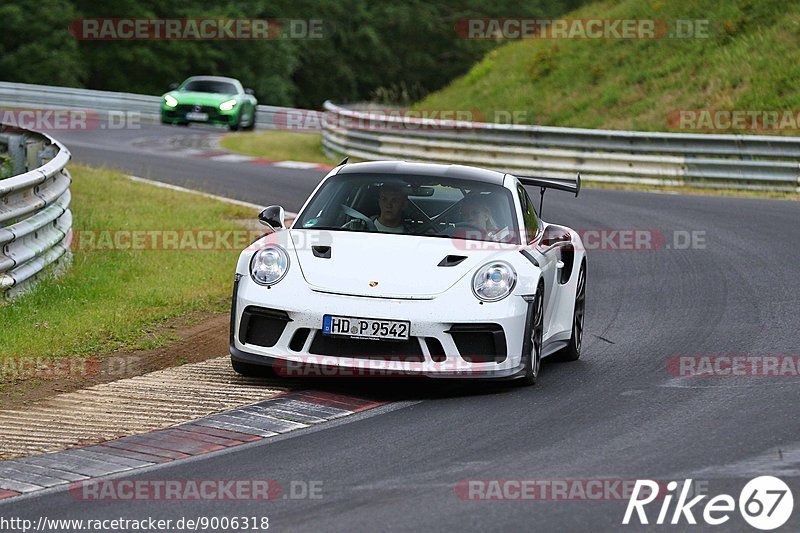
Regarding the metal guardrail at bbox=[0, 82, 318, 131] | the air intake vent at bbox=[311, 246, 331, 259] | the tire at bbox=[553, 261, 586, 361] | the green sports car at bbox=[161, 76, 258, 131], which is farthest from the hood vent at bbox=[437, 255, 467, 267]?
the metal guardrail at bbox=[0, 82, 318, 131]

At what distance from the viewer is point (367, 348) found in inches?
297

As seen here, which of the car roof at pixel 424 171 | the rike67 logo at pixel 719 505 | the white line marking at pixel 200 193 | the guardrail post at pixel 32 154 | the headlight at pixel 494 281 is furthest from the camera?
the white line marking at pixel 200 193

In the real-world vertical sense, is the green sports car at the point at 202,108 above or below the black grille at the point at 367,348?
above

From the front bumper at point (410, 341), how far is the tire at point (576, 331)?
1358 millimetres

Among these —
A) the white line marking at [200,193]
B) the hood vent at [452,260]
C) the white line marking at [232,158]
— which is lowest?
the white line marking at [232,158]

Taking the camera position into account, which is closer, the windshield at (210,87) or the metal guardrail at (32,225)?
the metal guardrail at (32,225)

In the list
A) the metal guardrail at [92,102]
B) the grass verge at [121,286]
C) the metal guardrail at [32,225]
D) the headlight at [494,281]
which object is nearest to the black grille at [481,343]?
the headlight at [494,281]

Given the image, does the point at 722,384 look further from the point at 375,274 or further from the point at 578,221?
the point at 578,221

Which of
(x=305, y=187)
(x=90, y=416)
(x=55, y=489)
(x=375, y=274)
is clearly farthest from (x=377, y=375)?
(x=305, y=187)

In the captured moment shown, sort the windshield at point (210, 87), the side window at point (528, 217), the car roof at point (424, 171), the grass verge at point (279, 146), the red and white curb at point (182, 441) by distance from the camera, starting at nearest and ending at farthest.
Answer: the red and white curb at point (182, 441) < the side window at point (528, 217) < the car roof at point (424, 171) < the grass verge at point (279, 146) < the windshield at point (210, 87)

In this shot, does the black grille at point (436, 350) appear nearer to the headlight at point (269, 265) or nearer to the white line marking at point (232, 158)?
the headlight at point (269, 265)

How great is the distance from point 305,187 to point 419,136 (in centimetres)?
542

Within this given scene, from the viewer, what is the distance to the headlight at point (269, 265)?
25.8 feet

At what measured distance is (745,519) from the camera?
524 cm
